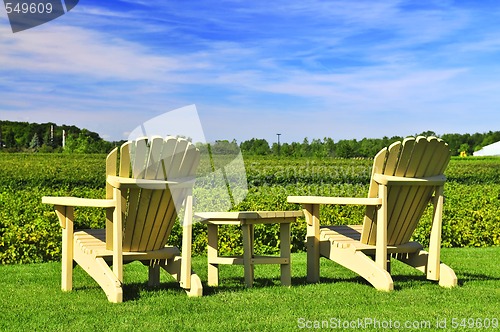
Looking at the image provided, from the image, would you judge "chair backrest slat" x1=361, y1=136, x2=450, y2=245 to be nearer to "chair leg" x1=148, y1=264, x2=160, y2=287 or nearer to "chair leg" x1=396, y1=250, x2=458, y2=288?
"chair leg" x1=396, y1=250, x2=458, y2=288

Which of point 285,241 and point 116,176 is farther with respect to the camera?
point 285,241

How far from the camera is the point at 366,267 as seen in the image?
4742mm

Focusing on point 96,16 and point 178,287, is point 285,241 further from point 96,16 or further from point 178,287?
point 96,16

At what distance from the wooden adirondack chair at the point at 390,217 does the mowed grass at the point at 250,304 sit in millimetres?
180

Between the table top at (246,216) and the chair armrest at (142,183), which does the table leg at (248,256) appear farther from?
the chair armrest at (142,183)

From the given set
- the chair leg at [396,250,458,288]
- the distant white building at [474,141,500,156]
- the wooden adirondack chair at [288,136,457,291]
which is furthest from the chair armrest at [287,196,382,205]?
the distant white building at [474,141,500,156]

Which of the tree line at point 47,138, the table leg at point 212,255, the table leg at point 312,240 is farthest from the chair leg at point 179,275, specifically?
the tree line at point 47,138

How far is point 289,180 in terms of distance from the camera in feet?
53.0

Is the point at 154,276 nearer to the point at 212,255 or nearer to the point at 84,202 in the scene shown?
the point at 212,255

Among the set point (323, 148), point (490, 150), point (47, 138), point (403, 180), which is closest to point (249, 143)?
point (323, 148)

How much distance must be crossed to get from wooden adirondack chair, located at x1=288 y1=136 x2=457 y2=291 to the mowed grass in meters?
0.18

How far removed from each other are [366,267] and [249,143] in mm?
26477

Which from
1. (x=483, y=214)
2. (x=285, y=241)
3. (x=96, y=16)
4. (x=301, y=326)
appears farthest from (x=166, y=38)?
(x=301, y=326)

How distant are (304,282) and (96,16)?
21.1 ft
